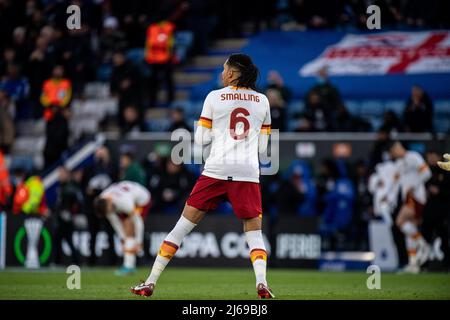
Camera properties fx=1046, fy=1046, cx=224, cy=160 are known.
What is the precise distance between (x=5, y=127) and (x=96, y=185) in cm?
507

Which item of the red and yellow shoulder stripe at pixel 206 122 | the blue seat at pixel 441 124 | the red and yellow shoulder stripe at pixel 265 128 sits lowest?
the blue seat at pixel 441 124

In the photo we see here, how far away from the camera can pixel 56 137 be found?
2481cm

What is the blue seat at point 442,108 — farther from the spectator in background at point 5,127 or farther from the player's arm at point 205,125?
the player's arm at point 205,125

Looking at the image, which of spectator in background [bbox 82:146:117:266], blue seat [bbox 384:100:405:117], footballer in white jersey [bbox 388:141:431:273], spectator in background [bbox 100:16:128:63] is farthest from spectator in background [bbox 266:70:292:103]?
spectator in background [bbox 100:16:128:63]

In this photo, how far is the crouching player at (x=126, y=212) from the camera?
60.0 ft

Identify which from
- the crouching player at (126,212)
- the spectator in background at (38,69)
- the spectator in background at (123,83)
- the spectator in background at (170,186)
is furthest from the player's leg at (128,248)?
the spectator in background at (38,69)

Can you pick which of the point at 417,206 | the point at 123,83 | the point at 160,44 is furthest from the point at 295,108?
the point at 417,206

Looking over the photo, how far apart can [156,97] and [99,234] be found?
19.7 feet

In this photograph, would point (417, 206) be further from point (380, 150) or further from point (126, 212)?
point (126, 212)

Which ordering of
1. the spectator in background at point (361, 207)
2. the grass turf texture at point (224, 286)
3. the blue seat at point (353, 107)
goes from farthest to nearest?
the blue seat at point (353, 107) < the spectator in background at point (361, 207) < the grass turf texture at point (224, 286)

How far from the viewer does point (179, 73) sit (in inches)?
1131
